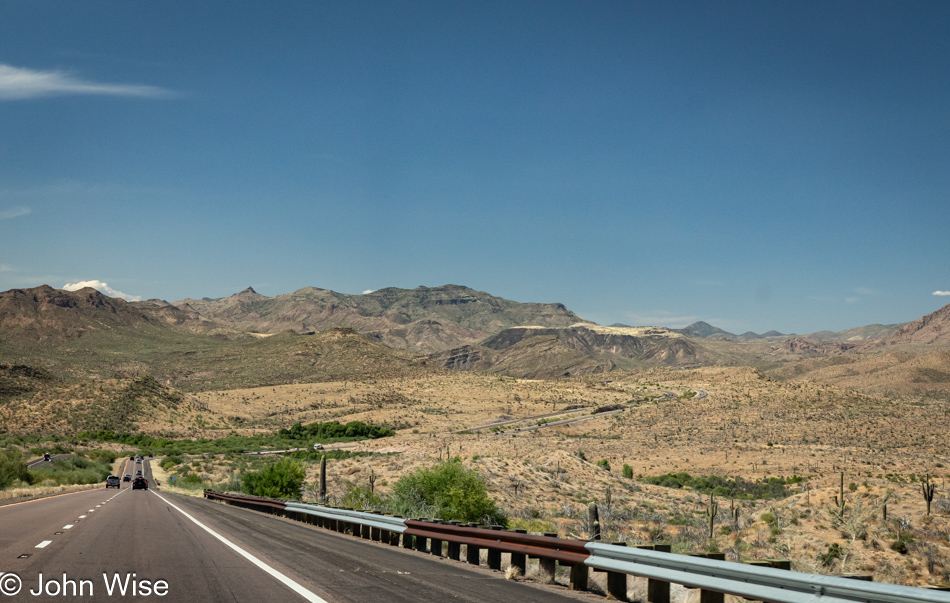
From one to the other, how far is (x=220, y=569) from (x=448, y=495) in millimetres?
16268

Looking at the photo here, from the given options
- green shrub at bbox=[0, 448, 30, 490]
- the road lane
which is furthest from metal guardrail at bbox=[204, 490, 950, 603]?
green shrub at bbox=[0, 448, 30, 490]

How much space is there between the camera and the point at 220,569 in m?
9.51

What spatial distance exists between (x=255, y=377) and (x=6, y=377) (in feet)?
166

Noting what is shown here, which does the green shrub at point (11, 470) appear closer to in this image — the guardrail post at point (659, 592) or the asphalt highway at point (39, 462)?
the asphalt highway at point (39, 462)

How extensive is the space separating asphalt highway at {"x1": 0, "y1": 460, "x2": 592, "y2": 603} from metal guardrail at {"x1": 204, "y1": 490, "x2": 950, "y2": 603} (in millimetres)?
421

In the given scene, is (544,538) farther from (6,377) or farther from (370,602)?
(6,377)

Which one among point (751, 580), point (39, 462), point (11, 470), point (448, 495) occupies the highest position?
point (751, 580)

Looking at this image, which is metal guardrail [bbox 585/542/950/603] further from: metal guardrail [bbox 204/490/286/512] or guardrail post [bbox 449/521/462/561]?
metal guardrail [bbox 204/490/286/512]

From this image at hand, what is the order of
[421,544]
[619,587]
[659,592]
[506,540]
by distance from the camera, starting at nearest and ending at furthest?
1. [659,592]
2. [619,587]
3. [506,540]
4. [421,544]

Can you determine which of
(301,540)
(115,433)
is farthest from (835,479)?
(115,433)

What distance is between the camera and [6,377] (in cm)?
11662

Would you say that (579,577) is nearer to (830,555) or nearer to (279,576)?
A: (279,576)

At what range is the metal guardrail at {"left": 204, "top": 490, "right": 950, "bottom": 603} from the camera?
18.2ft

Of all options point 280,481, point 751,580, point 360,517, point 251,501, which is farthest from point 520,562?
point 280,481
